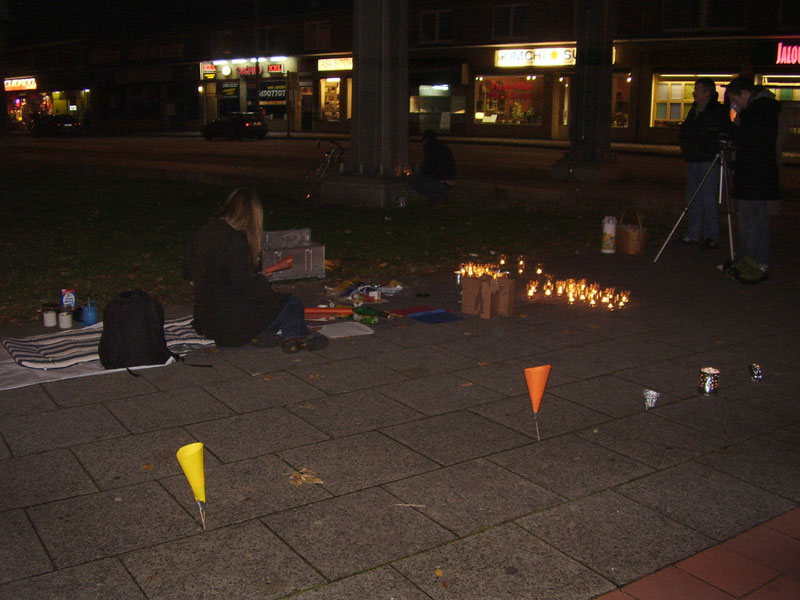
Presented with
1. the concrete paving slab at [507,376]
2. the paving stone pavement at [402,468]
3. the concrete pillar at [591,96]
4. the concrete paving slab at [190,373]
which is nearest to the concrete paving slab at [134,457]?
the paving stone pavement at [402,468]

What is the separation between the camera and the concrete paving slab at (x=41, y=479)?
425 cm

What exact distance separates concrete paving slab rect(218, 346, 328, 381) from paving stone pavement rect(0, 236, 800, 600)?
0.02m

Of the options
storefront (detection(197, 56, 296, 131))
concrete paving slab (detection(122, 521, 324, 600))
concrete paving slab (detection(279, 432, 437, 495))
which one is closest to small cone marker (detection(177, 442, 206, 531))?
concrete paving slab (detection(122, 521, 324, 600))

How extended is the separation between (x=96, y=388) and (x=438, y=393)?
239 centimetres

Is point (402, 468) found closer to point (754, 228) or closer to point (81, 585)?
point (81, 585)

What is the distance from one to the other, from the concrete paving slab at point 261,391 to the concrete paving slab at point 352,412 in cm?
15

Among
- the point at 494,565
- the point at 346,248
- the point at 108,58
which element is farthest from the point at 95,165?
the point at 108,58

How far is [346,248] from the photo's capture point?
1177cm

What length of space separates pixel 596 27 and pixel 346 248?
12240 millimetres

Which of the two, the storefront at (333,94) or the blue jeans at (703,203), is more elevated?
the storefront at (333,94)

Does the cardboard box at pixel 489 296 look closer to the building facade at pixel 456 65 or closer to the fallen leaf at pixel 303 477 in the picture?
the fallen leaf at pixel 303 477

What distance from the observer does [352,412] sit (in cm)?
553

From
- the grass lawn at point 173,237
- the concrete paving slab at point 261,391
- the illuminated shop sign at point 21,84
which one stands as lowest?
the concrete paving slab at point 261,391

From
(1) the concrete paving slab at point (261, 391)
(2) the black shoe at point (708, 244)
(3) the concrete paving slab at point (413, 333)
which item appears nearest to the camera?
(1) the concrete paving slab at point (261, 391)
